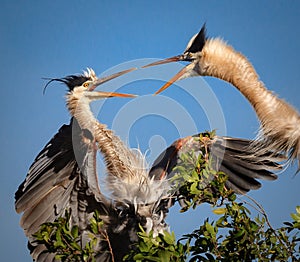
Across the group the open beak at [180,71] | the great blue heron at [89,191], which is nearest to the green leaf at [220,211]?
the great blue heron at [89,191]

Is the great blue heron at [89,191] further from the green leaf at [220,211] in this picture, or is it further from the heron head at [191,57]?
the green leaf at [220,211]

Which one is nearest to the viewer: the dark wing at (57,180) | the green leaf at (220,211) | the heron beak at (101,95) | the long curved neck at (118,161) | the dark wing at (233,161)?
the green leaf at (220,211)

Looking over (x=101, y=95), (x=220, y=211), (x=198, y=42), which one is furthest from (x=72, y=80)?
(x=220, y=211)

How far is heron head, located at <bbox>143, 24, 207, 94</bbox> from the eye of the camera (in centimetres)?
529

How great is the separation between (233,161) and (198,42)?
130cm

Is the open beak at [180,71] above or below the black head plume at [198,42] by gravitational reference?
below

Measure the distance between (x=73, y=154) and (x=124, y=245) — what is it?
0.87 m

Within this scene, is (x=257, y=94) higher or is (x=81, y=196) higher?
(x=257, y=94)

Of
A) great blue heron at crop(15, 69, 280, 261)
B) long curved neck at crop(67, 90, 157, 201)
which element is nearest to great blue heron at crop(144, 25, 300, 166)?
great blue heron at crop(15, 69, 280, 261)

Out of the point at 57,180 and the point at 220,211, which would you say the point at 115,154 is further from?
the point at 220,211

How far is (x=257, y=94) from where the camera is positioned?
4699 millimetres

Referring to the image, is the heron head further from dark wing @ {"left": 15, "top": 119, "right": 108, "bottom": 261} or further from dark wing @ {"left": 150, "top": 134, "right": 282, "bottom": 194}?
dark wing @ {"left": 15, "top": 119, "right": 108, "bottom": 261}

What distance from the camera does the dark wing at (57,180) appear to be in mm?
4137

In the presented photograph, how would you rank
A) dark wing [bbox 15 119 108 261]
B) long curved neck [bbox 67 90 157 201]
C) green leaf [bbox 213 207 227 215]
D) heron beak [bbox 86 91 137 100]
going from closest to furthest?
green leaf [bbox 213 207 227 215] < dark wing [bbox 15 119 108 261] < long curved neck [bbox 67 90 157 201] < heron beak [bbox 86 91 137 100]
